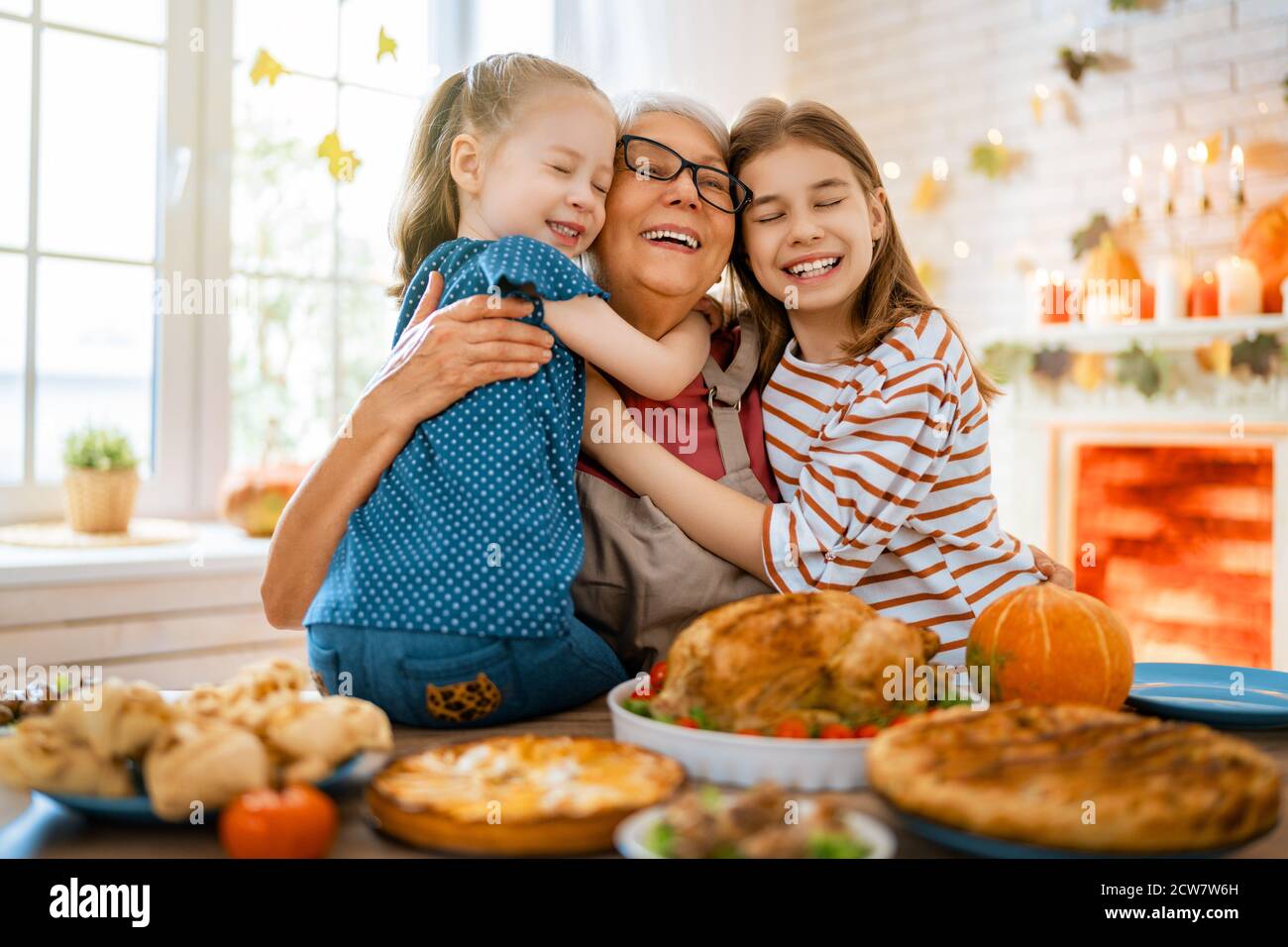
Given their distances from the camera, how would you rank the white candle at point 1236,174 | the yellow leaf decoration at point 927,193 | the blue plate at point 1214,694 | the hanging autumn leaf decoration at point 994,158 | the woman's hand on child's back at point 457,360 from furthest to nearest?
the yellow leaf decoration at point 927,193, the hanging autumn leaf decoration at point 994,158, the white candle at point 1236,174, the woman's hand on child's back at point 457,360, the blue plate at point 1214,694

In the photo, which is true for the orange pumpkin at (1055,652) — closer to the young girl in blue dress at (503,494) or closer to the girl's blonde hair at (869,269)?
the young girl in blue dress at (503,494)

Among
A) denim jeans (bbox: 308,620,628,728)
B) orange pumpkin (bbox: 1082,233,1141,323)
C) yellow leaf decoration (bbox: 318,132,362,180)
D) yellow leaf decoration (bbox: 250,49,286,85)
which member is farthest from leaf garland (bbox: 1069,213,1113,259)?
denim jeans (bbox: 308,620,628,728)

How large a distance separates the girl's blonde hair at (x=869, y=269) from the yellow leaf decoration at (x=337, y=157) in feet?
6.60

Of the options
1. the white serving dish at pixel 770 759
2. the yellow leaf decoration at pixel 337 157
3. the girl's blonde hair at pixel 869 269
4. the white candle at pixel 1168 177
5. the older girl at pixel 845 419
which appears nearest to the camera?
the white serving dish at pixel 770 759

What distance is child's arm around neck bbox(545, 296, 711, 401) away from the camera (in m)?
1.30

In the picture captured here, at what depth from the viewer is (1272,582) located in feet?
12.0

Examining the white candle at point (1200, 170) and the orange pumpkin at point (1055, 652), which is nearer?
the orange pumpkin at point (1055, 652)

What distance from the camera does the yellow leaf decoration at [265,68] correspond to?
3.21m

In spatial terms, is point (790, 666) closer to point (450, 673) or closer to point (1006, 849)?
point (1006, 849)

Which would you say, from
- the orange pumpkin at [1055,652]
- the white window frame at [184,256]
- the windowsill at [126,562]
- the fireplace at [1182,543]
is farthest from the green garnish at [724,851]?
the fireplace at [1182,543]

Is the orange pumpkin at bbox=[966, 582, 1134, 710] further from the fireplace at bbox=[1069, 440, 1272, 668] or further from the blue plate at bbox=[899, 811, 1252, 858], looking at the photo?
the fireplace at bbox=[1069, 440, 1272, 668]
